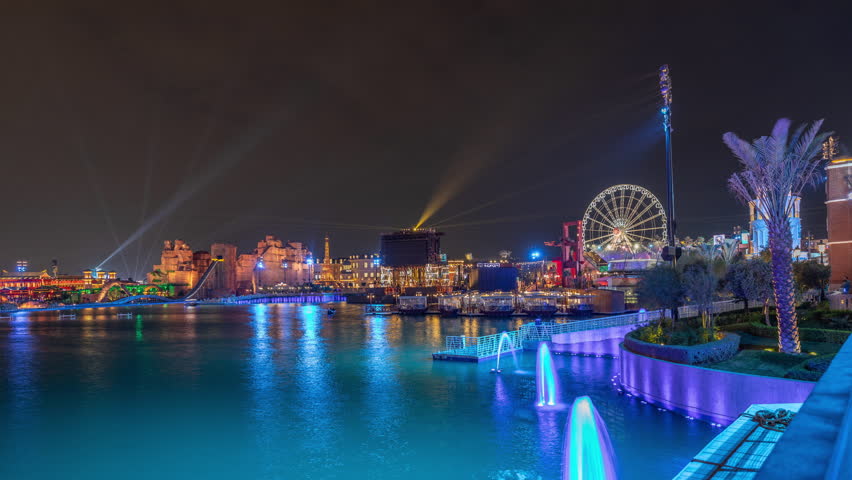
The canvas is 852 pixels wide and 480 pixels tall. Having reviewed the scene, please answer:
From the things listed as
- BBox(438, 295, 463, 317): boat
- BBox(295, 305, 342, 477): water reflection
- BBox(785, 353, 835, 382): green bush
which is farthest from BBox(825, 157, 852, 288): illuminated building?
BBox(438, 295, 463, 317): boat

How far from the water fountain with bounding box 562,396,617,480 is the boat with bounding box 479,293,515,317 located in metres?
53.9

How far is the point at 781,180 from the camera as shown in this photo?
→ 16.5 meters

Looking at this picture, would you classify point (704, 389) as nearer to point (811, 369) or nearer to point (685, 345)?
point (811, 369)

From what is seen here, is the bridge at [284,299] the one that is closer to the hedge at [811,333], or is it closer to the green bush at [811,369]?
the hedge at [811,333]

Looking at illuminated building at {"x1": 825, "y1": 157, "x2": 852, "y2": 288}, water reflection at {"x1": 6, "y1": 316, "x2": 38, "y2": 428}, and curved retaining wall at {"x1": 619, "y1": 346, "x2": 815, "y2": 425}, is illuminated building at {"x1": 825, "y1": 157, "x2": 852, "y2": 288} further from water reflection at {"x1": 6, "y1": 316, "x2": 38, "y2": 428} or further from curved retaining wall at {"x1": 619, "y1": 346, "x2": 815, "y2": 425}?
water reflection at {"x1": 6, "y1": 316, "x2": 38, "y2": 428}

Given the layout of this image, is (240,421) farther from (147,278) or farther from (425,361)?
(147,278)

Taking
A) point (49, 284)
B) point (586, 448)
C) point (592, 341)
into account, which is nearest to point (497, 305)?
point (592, 341)

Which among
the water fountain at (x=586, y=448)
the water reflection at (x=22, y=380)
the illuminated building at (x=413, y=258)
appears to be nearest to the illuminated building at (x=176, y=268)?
the illuminated building at (x=413, y=258)

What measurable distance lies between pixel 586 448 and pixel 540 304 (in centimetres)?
5731

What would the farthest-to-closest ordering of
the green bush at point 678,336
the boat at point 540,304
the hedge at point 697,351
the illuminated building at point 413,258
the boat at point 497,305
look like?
the illuminated building at point 413,258 < the boat at point 497,305 < the boat at point 540,304 < the green bush at point 678,336 < the hedge at point 697,351

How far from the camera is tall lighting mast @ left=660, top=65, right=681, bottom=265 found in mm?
21812

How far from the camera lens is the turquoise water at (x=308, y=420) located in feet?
43.3

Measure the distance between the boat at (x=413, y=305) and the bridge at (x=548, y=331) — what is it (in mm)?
39498

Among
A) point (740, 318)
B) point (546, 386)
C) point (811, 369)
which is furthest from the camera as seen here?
point (740, 318)
